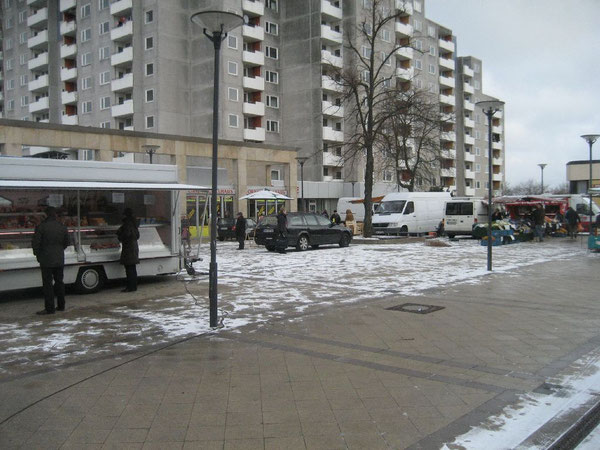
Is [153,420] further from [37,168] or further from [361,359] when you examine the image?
[37,168]

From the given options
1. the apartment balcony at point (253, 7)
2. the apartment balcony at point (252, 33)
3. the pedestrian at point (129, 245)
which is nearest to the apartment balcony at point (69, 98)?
the apartment balcony at point (252, 33)

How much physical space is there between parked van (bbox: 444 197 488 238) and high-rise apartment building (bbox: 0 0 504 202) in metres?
13.2

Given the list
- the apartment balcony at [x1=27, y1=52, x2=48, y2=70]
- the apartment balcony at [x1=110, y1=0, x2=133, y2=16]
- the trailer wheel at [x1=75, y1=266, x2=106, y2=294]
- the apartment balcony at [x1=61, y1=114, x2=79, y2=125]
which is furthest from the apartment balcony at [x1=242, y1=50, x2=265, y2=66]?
the trailer wheel at [x1=75, y1=266, x2=106, y2=294]

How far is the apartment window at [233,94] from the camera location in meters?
47.2

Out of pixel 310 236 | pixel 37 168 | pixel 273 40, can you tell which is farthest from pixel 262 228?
pixel 273 40

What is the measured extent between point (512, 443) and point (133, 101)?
48.6 m

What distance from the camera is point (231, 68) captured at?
4738 cm

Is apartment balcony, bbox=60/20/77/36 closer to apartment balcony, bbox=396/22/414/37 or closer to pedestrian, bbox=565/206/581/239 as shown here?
apartment balcony, bbox=396/22/414/37

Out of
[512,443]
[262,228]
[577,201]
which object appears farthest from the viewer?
[577,201]

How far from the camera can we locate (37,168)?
10.6m

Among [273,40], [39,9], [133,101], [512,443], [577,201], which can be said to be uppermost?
[39,9]

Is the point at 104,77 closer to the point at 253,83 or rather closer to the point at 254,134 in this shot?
the point at 253,83

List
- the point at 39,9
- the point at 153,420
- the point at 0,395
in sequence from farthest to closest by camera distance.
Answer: the point at 39,9 < the point at 0,395 < the point at 153,420

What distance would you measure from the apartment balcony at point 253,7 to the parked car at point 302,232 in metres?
33.3
